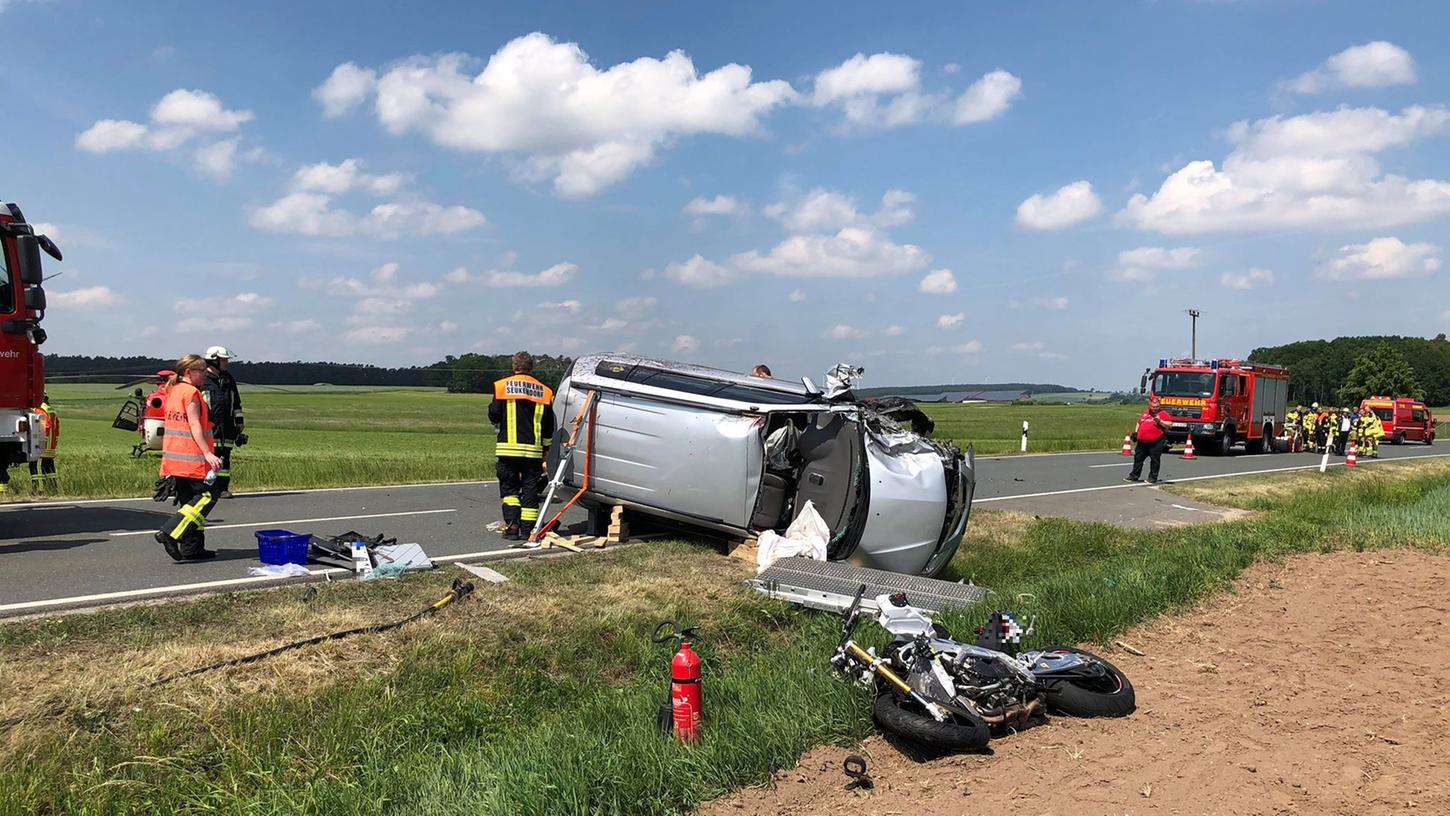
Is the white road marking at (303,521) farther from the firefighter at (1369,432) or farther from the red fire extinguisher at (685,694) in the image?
the firefighter at (1369,432)

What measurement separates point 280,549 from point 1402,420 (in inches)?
1799

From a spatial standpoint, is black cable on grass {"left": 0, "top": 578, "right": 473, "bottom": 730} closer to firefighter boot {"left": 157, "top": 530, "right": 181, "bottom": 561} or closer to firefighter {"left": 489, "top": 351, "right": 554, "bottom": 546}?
firefighter {"left": 489, "top": 351, "right": 554, "bottom": 546}

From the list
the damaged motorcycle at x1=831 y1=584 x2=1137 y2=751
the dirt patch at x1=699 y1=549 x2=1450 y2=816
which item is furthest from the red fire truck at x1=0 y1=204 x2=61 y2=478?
the dirt patch at x1=699 y1=549 x2=1450 y2=816

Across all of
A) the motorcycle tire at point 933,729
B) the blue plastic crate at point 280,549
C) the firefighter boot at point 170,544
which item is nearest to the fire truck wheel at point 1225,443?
the motorcycle tire at point 933,729

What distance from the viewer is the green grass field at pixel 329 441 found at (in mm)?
13719

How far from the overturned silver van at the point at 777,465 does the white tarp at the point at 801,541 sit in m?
0.11

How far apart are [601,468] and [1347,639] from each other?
5764mm

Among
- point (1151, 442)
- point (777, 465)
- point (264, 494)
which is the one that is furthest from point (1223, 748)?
point (1151, 442)

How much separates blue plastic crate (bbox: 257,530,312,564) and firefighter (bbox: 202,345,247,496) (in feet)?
12.5

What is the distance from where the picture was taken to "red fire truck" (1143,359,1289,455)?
2691cm

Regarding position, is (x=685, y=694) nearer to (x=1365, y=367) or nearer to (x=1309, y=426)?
(x=1309, y=426)

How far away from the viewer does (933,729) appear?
4.19m

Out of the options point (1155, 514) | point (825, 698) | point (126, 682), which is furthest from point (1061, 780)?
point (1155, 514)

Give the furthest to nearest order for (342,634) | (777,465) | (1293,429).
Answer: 1. (1293,429)
2. (777,465)
3. (342,634)
